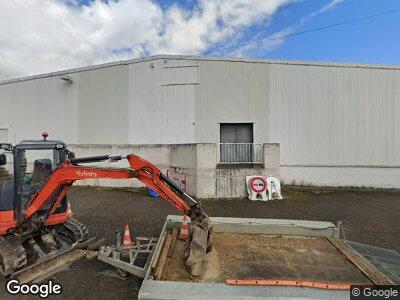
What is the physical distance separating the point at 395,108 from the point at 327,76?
383 centimetres

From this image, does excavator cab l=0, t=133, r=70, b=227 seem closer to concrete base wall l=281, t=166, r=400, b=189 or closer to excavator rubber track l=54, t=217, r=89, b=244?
excavator rubber track l=54, t=217, r=89, b=244

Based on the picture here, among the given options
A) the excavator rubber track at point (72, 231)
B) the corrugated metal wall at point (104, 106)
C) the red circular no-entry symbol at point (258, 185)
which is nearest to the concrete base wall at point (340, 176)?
the red circular no-entry symbol at point (258, 185)

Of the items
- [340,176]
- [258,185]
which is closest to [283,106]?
[340,176]

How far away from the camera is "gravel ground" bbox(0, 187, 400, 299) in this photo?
4.63m

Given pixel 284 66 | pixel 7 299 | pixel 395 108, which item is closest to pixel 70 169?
pixel 7 299

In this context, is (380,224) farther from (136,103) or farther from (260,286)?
(136,103)

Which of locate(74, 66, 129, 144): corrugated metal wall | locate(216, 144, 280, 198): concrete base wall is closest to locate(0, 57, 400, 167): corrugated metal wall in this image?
locate(74, 66, 129, 144): corrugated metal wall

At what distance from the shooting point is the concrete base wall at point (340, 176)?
14.5 m

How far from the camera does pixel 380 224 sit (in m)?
8.36

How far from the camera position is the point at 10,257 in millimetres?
4586

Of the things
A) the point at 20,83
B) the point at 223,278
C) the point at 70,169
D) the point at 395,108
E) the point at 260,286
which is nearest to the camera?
the point at 260,286

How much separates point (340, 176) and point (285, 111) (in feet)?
14.2

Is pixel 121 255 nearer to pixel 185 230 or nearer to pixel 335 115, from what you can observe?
pixel 185 230

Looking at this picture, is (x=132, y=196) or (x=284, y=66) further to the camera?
(x=284, y=66)
